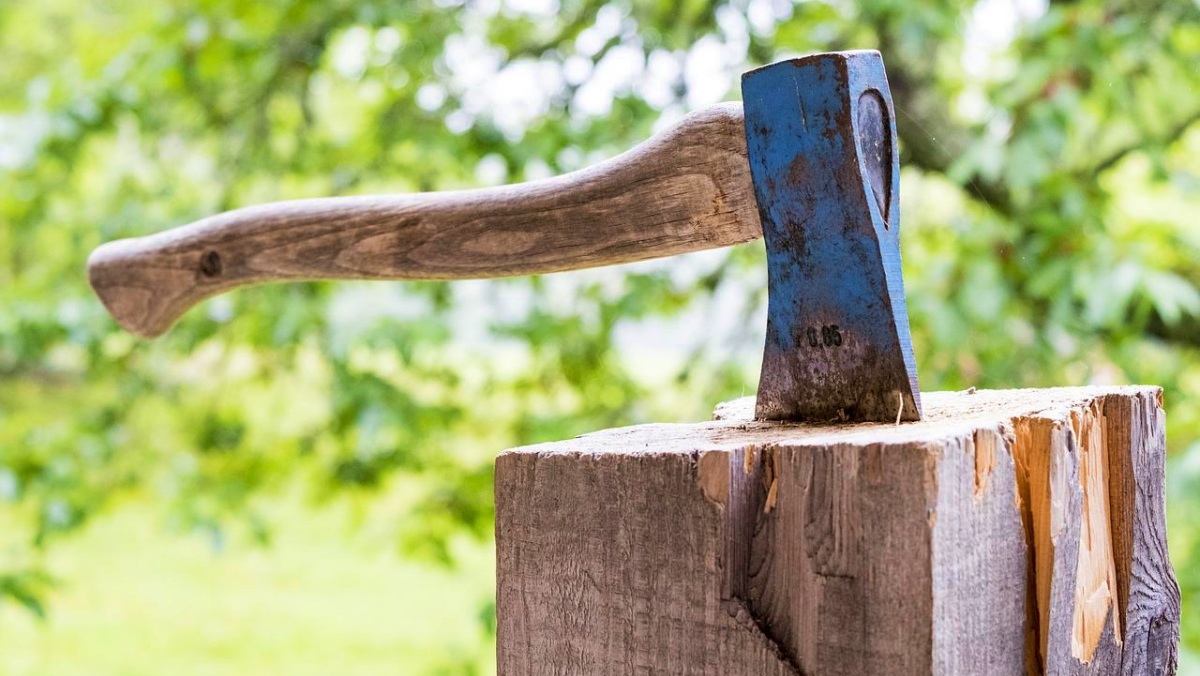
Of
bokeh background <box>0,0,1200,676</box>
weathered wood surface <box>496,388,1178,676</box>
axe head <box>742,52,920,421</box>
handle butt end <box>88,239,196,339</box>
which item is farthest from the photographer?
bokeh background <box>0,0,1200,676</box>

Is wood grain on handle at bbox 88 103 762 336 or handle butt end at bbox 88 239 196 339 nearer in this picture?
wood grain on handle at bbox 88 103 762 336

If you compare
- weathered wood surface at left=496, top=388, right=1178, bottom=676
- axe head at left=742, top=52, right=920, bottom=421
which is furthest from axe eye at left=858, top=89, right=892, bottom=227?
weathered wood surface at left=496, top=388, right=1178, bottom=676

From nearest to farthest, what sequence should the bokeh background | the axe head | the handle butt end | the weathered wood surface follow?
the weathered wood surface
the axe head
the handle butt end
the bokeh background

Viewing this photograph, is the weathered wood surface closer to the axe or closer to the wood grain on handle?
the axe

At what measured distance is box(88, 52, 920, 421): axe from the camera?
0.70 meters

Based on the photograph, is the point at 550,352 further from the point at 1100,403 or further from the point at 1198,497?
the point at 1100,403

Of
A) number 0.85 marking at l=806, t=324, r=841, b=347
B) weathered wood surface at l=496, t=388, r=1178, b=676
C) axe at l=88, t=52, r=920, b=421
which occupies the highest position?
axe at l=88, t=52, r=920, b=421

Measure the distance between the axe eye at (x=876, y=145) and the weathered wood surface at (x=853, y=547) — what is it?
0.17 meters

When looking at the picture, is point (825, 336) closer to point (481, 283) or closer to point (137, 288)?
point (137, 288)

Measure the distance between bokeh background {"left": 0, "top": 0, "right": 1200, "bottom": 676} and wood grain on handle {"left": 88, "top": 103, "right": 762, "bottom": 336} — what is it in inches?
30.5

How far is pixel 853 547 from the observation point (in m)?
0.58

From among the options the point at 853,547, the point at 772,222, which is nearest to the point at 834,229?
the point at 772,222

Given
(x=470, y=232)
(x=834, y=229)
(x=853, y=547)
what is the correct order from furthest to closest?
(x=470, y=232), (x=834, y=229), (x=853, y=547)

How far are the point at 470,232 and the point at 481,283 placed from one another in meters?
1.36
